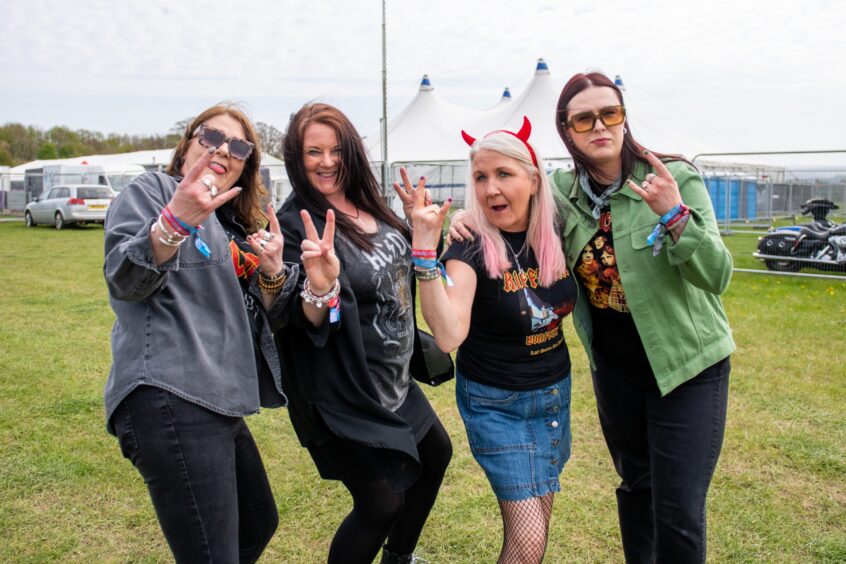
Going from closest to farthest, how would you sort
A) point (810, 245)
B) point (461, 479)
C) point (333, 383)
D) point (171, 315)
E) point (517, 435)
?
point (171, 315), point (333, 383), point (517, 435), point (461, 479), point (810, 245)

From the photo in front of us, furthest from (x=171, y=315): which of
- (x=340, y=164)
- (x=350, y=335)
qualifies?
(x=340, y=164)

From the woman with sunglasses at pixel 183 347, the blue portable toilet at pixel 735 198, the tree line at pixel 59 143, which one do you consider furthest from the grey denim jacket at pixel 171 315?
the tree line at pixel 59 143

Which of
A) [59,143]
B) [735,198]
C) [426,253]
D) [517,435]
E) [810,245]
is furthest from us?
[59,143]

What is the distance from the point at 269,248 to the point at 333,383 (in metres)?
0.55

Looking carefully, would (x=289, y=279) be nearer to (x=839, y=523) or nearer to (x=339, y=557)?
(x=339, y=557)

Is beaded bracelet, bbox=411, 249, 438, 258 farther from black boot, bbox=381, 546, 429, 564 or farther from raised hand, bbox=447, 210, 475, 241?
black boot, bbox=381, 546, 429, 564

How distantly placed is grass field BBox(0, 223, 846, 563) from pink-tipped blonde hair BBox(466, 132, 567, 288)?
1.66 m

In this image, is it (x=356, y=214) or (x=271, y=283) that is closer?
(x=271, y=283)

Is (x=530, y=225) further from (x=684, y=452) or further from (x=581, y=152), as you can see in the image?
(x=684, y=452)

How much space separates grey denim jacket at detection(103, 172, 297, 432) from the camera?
181 centimetres

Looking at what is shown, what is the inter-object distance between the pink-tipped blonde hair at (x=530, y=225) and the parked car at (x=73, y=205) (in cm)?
2331

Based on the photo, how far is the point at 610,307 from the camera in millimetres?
2568

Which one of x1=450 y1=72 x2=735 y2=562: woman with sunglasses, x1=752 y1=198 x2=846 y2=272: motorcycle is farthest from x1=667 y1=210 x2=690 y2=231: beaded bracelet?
x1=752 y1=198 x2=846 y2=272: motorcycle

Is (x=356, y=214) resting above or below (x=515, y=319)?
above
